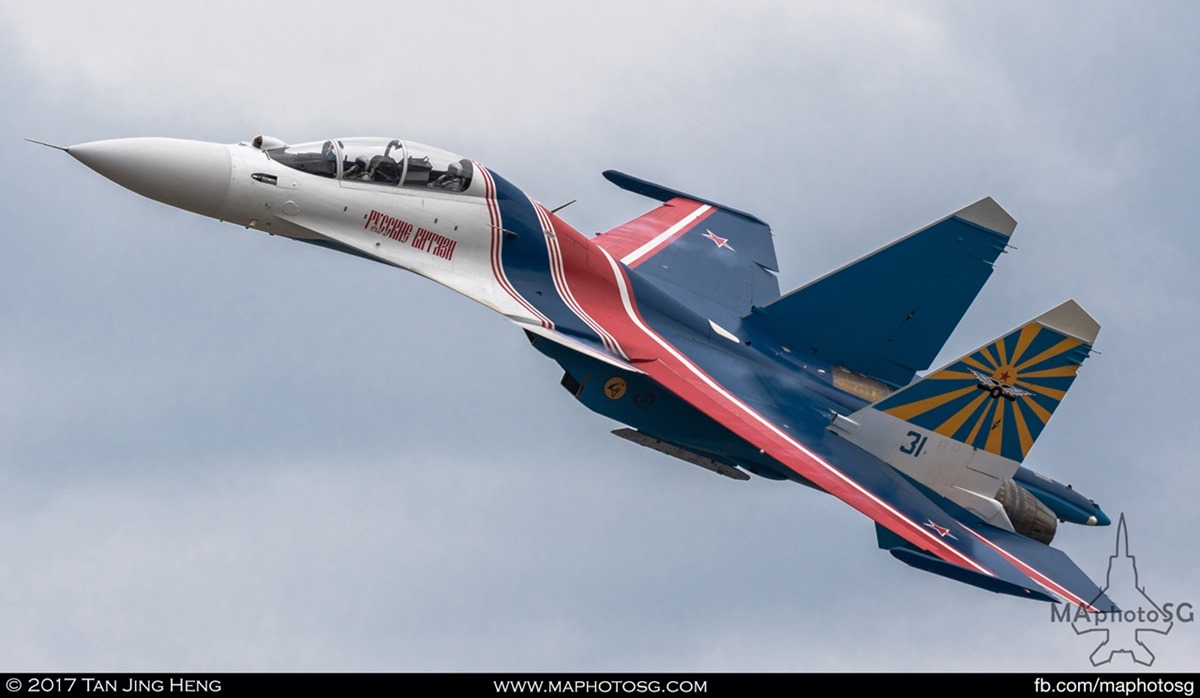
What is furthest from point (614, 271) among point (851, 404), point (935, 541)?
point (935, 541)

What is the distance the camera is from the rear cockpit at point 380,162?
84.2 ft

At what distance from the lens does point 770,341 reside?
29.1 metres

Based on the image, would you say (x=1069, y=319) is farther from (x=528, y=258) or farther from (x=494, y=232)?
(x=494, y=232)

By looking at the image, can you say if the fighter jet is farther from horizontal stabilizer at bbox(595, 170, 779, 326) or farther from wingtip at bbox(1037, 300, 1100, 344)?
horizontal stabilizer at bbox(595, 170, 779, 326)

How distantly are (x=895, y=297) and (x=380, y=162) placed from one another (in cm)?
857

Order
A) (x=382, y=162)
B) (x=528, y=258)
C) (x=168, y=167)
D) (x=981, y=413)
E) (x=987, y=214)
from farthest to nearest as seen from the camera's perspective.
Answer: (x=987, y=214) < (x=981, y=413) < (x=528, y=258) < (x=382, y=162) < (x=168, y=167)

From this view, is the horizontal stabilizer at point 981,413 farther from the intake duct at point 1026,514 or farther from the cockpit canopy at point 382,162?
the cockpit canopy at point 382,162

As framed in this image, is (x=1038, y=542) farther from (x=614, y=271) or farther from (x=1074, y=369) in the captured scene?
(x=614, y=271)

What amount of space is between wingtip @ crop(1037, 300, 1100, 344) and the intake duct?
101 inches

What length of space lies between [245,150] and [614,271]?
19.5 feet

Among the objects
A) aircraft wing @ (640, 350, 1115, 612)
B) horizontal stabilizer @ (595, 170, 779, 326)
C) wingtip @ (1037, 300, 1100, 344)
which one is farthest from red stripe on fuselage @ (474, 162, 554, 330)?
wingtip @ (1037, 300, 1100, 344)

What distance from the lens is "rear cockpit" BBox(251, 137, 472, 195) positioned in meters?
25.7

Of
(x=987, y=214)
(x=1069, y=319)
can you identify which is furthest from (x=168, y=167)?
(x=1069, y=319)

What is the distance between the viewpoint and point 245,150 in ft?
83.4
